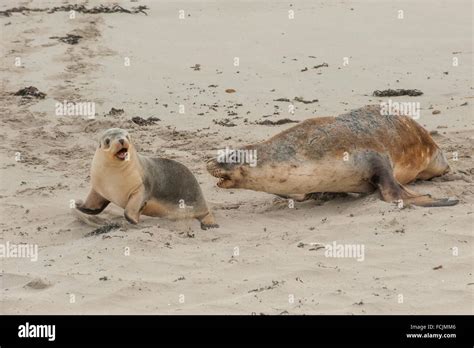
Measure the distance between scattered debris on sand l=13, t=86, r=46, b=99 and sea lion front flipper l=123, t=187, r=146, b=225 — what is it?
4.04 meters

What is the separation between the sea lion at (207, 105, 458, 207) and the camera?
6777 millimetres

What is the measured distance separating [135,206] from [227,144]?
2.36 m

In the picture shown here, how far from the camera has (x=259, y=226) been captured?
6.56 meters

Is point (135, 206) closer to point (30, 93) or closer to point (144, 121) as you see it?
point (144, 121)

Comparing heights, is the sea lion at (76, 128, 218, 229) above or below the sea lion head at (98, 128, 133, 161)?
below

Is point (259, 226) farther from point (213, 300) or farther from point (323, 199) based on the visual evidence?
point (213, 300)

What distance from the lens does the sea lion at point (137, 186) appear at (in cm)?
654

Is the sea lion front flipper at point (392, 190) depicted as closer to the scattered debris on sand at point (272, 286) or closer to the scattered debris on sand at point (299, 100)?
the scattered debris on sand at point (272, 286)

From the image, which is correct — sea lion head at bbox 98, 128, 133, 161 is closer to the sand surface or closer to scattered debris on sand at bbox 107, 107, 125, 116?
the sand surface

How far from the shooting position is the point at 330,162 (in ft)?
22.6

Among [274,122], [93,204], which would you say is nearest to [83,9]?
[274,122]

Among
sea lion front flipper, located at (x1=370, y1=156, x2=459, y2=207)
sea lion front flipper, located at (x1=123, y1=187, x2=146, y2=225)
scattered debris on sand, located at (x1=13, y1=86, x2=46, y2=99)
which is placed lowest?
sea lion front flipper, located at (x1=123, y1=187, x2=146, y2=225)

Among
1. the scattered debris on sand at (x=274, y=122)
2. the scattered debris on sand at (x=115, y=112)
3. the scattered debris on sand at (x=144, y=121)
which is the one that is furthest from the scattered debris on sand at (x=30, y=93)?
the scattered debris on sand at (x=274, y=122)

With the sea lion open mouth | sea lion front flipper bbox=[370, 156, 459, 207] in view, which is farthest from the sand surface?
the sea lion open mouth
